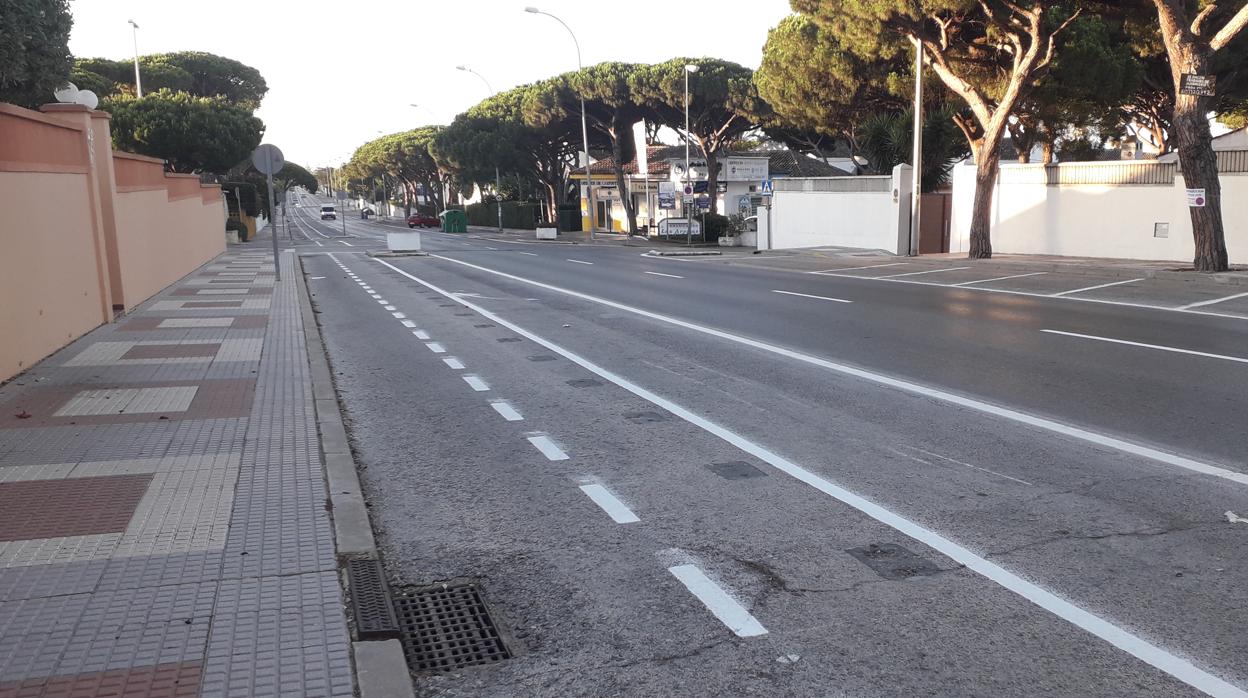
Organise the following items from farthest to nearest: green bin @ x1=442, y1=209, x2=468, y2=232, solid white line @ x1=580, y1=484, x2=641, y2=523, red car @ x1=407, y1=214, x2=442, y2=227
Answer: red car @ x1=407, y1=214, x2=442, y2=227
green bin @ x1=442, y1=209, x2=468, y2=232
solid white line @ x1=580, y1=484, x2=641, y2=523

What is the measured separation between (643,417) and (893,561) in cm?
350

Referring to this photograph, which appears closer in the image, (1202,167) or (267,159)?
(1202,167)

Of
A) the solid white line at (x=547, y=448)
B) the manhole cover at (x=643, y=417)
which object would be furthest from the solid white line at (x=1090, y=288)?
the solid white line at (x=547, y=448)

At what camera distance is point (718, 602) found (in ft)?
14.4

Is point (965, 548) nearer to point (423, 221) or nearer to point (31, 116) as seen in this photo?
point (31, 116)

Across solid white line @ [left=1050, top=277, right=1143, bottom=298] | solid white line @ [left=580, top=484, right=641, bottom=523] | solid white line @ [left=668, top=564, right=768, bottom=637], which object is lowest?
solid white line @ [left=1050, top=277, right=1143, bottom=298]

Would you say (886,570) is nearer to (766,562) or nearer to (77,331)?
(766,562)

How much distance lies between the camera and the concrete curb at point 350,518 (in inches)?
144

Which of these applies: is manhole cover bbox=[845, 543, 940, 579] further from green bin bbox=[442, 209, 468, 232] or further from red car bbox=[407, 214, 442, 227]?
red car bbox=[407, 214, 442, 227]

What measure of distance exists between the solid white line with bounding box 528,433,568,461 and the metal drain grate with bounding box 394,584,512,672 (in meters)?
2.23

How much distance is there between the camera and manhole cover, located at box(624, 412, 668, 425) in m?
7.93

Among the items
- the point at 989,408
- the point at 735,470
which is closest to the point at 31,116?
the point at 735,470

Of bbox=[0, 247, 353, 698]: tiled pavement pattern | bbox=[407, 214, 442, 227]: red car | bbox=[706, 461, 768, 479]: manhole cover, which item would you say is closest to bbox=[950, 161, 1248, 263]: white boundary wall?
bbox=[706, 461, 768, 479]: manhole cover

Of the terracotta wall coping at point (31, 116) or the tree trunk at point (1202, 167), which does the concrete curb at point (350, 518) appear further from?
the tree trunk at point (1202, 167)
